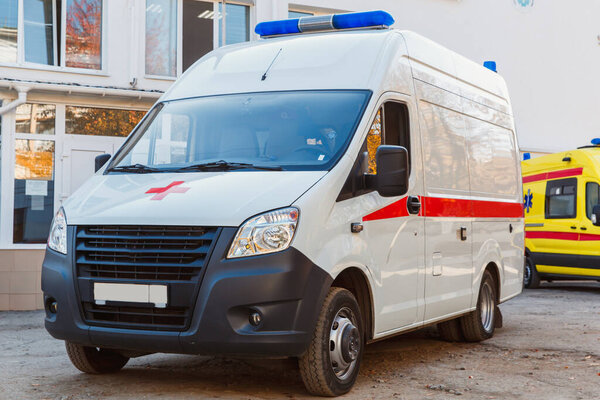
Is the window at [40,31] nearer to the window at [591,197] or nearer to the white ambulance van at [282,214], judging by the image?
the white ambulance van at [282,214]

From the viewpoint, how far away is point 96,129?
14.8 meters

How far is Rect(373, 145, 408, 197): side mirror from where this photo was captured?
6047 mm

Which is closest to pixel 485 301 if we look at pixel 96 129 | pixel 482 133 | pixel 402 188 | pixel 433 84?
pixel 482 133

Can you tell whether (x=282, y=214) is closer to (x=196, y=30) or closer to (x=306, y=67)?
(x=306, y=67)

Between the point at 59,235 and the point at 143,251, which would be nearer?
the point at 143,251

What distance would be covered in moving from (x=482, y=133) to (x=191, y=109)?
3355 millimetres

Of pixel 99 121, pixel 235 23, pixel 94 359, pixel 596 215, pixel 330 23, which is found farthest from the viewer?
pixel 235 23

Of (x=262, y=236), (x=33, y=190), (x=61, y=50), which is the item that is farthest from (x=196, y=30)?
(x=262, y=236)

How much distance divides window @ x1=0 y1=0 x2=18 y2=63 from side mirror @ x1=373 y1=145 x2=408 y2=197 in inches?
381

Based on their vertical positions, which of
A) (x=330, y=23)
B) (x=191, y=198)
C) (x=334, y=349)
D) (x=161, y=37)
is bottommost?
(x=334, y=349)

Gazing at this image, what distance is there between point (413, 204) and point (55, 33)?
9.37 metres

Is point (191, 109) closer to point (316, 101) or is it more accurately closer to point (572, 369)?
point (316, 101)

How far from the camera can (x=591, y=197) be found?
15.0m

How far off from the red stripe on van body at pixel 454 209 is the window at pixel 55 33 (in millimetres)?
8048
